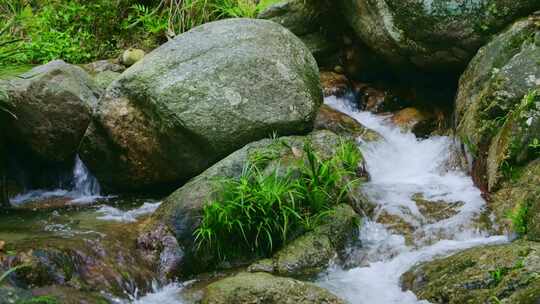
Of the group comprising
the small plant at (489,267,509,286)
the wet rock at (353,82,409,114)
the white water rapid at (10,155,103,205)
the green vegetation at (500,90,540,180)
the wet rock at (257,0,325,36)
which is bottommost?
the white water rapid at (10,155,103,205)

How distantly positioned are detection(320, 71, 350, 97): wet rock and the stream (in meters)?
1.05

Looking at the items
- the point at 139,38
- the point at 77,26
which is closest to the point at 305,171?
the point at 139,38

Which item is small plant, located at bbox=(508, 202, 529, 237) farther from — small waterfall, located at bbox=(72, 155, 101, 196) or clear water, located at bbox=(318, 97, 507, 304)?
small waterfall, located at bbox=(72, 155, 101, 196)

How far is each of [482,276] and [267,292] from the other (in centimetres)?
142

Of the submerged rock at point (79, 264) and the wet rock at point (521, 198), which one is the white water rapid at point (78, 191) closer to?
the submerged rock at point (79, 264)

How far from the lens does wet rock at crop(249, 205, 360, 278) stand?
533 centimetres

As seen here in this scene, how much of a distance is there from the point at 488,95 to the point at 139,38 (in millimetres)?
6088

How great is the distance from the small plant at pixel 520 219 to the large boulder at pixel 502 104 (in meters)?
0.67

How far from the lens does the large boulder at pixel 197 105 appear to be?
6.54 m

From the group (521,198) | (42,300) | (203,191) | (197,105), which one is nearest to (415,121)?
(521,198)

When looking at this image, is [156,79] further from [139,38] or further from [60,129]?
[139,38]

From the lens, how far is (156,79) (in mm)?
6676

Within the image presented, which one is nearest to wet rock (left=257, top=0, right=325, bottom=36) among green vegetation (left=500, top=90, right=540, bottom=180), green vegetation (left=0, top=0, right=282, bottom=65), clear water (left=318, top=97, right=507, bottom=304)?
green vegetation (left=0, top=0, right=282, bottom=65)

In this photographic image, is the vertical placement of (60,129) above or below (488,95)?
below
